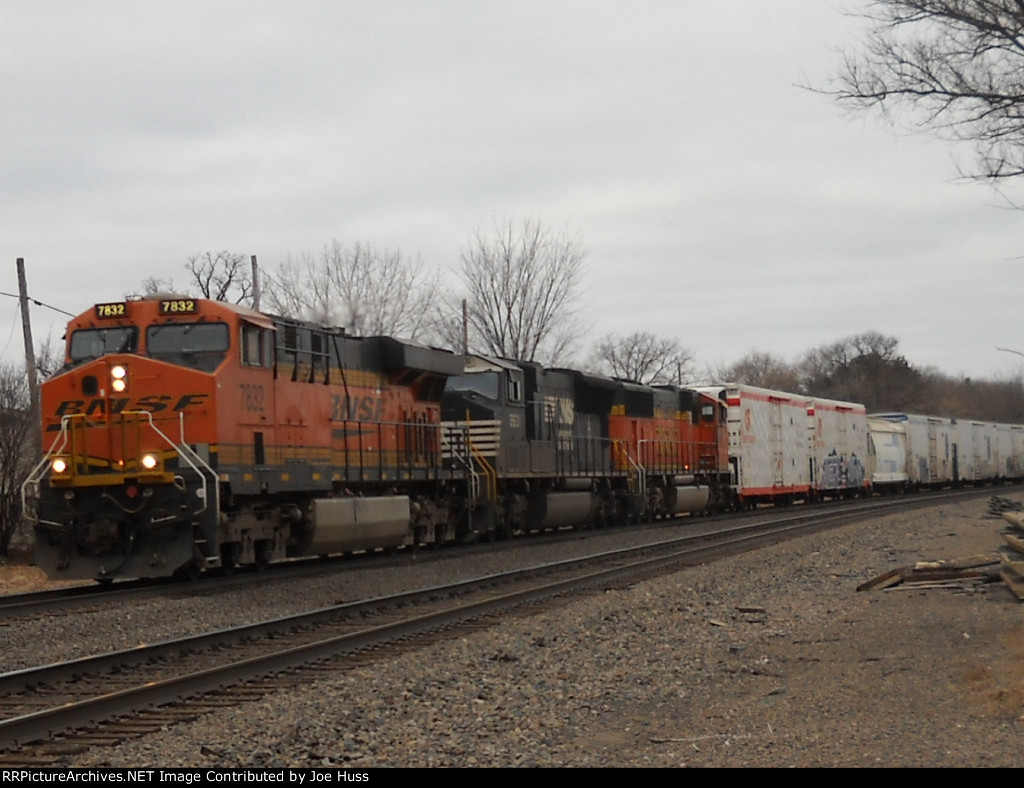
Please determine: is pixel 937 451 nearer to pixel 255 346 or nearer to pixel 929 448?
pixel 929 448

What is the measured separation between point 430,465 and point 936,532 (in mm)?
9818

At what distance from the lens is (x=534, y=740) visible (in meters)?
6.86

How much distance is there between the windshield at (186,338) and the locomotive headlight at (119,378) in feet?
1.52

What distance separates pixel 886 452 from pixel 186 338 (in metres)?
38.1

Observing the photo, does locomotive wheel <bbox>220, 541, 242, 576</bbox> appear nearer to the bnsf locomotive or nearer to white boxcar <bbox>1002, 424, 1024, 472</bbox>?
the bnsf locomotive

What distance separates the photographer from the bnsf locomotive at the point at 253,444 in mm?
14766

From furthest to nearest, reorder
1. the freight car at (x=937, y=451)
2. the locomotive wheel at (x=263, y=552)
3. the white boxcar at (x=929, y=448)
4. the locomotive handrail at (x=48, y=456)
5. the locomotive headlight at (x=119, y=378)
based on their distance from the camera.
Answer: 1. the white boxcar at (x=929, y=448)
2. the freight car at (x=937, y=451)
3. the locomotive wheel at (x=263, y=552)
4. the locomotive headlight at (x=119, y=378)
5. the locomotive handrail at (x=48, y=456)

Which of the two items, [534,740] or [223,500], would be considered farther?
[223,500]

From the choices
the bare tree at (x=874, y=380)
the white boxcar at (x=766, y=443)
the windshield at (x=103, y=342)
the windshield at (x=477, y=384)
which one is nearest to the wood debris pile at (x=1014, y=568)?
the windshield at (x=103, y=342)

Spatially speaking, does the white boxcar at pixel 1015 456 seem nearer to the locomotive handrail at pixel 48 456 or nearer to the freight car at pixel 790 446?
the freight car at pixel 790 446

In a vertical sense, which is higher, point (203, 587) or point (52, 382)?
point (52, 382)
